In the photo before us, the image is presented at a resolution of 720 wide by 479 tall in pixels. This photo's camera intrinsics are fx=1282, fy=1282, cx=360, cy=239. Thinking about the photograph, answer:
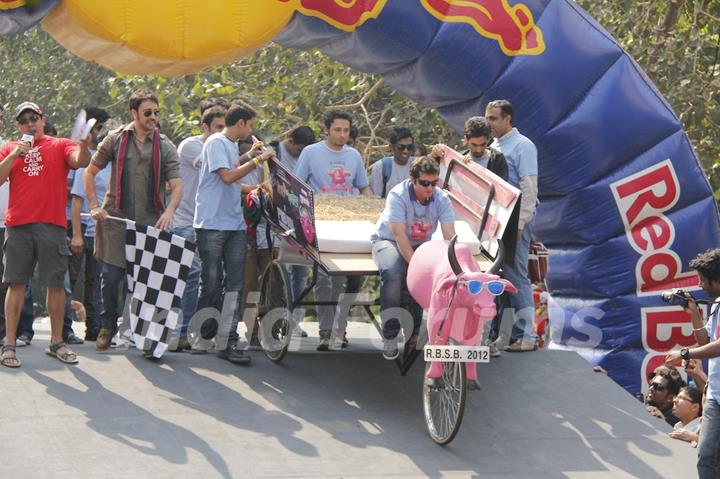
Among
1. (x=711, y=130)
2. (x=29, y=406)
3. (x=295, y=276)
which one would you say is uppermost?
(x=711, y=130)

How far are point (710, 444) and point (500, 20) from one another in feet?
13.0

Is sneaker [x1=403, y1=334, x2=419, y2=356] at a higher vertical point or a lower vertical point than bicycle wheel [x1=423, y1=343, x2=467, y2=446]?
higher

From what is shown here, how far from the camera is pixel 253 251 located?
9.42m

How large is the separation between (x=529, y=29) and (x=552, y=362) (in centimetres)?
247

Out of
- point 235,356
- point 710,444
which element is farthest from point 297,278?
point 710,444

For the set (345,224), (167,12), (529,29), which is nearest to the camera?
(167,12)

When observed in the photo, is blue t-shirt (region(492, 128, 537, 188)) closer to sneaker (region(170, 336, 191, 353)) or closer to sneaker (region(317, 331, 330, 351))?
sneaker (region(317, 331, 330, 351))

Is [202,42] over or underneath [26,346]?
over

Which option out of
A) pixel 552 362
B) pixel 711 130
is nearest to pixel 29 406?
pixel 552 362

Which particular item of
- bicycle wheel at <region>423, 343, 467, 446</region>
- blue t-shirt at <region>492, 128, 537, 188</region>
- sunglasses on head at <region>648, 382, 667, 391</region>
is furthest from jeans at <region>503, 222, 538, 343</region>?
bicycle wheel at <region>423, 343, 467, 446</region>

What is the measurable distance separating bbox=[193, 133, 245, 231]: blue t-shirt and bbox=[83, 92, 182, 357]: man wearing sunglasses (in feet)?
0.65

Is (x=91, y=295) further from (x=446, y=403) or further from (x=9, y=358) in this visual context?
(x=446, y=403)

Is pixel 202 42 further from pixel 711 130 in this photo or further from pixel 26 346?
pixel 711 130

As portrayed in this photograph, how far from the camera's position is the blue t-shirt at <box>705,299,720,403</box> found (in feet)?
21.5
